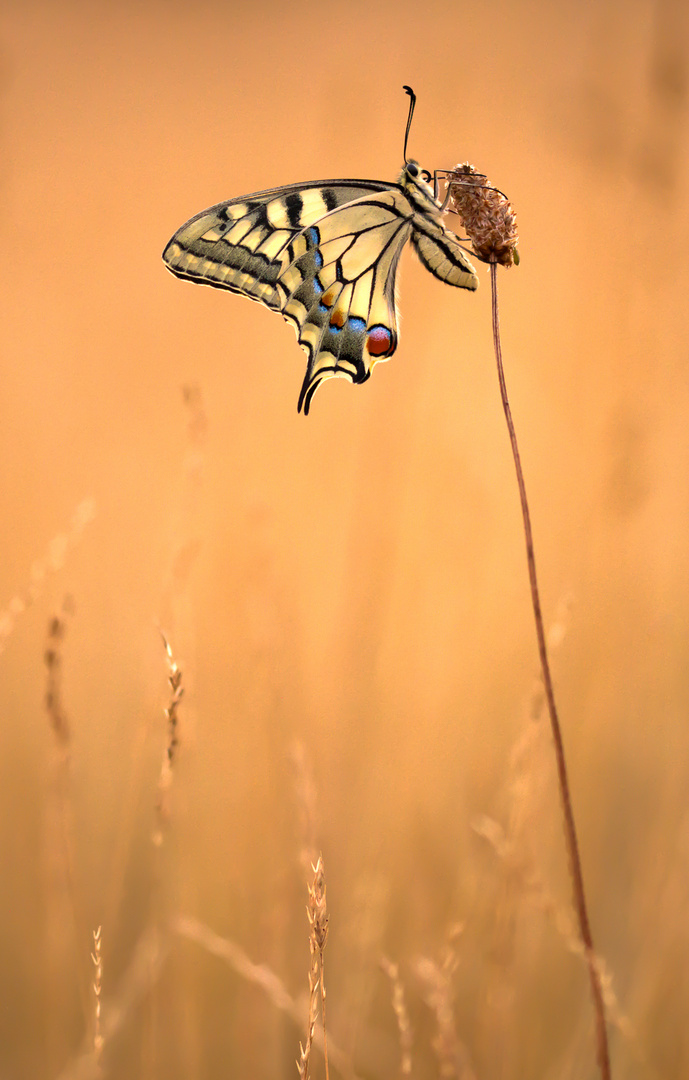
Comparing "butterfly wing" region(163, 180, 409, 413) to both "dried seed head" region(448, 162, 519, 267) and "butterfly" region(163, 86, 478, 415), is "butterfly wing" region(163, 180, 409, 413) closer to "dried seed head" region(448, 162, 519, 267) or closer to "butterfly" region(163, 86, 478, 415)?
"butterfly" region(163, 86, 478, 415)

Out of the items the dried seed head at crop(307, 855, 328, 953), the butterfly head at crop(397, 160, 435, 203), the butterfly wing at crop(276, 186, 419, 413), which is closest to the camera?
the dried seed head at crop(307, 855, 328, 953)

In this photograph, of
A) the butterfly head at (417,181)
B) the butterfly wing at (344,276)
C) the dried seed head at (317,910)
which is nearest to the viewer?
the dried seed head at (317,910)

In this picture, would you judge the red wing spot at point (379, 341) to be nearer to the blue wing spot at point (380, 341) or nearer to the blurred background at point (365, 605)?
the blue wing spot at point (380, 341)

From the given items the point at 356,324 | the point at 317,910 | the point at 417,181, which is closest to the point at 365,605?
the point at 356,324

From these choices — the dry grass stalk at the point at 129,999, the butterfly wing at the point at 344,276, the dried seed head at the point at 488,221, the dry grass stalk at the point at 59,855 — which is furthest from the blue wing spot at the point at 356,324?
the dry grass stalk at the point at 129,999

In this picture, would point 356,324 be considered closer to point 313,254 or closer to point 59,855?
point 313,254

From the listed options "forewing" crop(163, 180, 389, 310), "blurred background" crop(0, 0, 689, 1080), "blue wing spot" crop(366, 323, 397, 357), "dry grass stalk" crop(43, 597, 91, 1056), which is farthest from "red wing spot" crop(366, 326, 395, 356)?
"dry grass stalk" crop(43, 597, 91, 1056)
